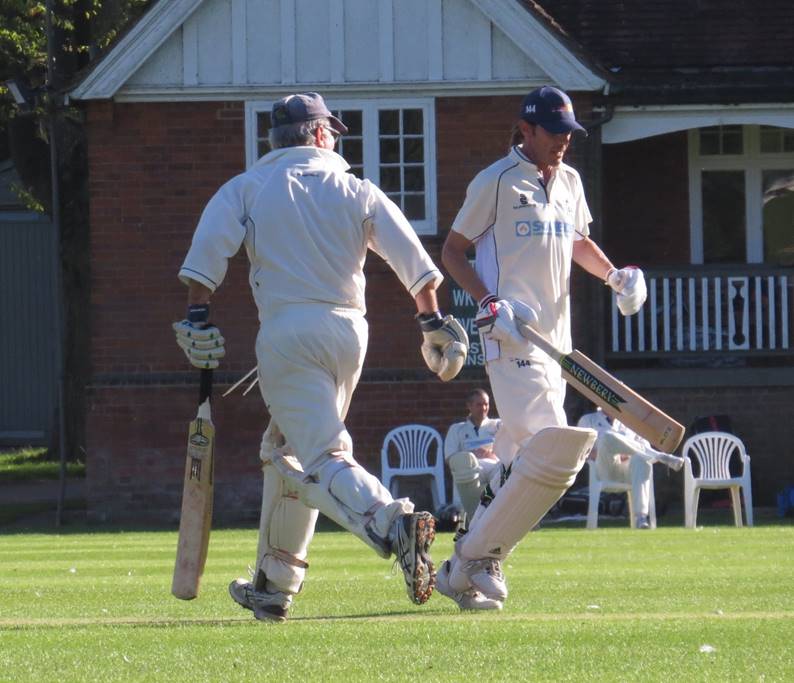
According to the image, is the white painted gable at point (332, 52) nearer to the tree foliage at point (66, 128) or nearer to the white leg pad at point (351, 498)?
A: the tree foliage at point (66, 128)

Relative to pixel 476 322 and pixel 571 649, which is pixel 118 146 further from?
pixel 571 649

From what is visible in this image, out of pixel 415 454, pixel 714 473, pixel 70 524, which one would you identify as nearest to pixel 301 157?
pixel 714 473

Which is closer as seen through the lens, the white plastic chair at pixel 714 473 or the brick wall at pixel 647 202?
the white plastic chair at pixel 714 473

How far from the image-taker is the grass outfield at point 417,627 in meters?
5.19

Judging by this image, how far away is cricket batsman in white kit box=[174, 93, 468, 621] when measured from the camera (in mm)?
6492

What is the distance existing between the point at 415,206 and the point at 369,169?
1.97 ft

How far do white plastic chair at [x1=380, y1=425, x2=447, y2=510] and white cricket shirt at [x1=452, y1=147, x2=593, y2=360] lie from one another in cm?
968

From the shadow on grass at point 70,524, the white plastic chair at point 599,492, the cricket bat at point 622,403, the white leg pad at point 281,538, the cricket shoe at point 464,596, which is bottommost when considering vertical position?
the shadow on grass at point 70,524

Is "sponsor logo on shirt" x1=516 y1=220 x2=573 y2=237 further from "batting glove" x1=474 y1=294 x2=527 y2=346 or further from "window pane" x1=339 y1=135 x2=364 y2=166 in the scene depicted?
"window pane" x1=339 y1=135 x2=364 y2=166

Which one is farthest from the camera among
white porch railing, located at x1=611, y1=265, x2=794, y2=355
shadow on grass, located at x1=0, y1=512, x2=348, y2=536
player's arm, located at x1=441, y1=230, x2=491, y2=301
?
white porch railing, located at x1=611, y1=265, x2=794, y2=355

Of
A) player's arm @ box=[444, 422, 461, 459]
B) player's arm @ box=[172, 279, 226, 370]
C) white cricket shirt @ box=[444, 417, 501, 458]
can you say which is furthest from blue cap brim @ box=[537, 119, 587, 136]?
player's arm @ box=[444, 422, 461, 459]

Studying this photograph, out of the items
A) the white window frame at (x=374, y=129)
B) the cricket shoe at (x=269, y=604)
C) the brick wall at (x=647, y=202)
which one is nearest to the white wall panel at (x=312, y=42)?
the white window frame at (x=374, y=129)

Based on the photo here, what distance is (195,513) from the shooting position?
22.2 feet

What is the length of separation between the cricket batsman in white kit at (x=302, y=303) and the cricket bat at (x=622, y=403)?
47 cm
